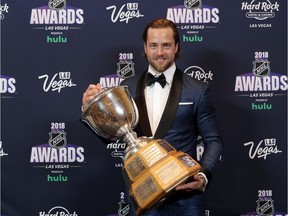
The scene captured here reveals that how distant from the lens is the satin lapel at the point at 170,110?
1.59m

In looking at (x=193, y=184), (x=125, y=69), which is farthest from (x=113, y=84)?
(x=193, y=184)

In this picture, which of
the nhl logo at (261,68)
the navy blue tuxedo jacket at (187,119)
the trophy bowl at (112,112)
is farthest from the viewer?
the nhl logo at (261,68)

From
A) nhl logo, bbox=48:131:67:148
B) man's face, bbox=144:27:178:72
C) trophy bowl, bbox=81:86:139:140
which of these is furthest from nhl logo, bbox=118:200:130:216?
man's face, bbox=144:27:178:72

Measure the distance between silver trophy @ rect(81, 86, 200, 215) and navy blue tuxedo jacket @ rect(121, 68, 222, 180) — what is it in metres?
0.12

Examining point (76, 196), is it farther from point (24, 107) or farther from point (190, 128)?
point (190, 128)

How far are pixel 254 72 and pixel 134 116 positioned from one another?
0.99 metres

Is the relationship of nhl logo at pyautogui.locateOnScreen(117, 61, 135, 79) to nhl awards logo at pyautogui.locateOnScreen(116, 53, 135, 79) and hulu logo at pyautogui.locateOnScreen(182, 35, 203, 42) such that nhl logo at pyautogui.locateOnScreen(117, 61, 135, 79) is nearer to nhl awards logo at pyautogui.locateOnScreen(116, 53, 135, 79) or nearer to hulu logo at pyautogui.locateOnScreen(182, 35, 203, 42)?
nhl awards logo at pyautogui.locateOnScreen(116, 53, 135, 79)

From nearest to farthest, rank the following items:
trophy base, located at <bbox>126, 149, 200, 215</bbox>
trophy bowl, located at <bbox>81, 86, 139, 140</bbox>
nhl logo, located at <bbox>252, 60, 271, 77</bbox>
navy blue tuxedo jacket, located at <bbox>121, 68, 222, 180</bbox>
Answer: trophy base, located at <bbox>126, 149, 200, 215</bbox> < trophy bowl, located at <bbox>81, 86, 139, 140</bbox> < navy blue tuxedo jacket, located at <bbox>121, 68, 222, 180</bbox> < nhl logo, located at <bbox>252, 60, 271, 77</bbox>

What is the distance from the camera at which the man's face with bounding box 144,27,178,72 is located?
1.62 metres

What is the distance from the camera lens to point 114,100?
4.92ft

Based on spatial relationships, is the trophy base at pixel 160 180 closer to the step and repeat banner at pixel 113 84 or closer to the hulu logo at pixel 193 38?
the step and repeat banner at pixel 113 84

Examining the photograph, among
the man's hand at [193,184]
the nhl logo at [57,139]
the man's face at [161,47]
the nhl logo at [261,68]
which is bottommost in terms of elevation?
the man's hand at [193,184]

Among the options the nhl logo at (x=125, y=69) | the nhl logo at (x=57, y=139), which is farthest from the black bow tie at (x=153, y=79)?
the nhl logo at (x=57, y=139)

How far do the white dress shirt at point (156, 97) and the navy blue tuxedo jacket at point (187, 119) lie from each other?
0.02 metres
